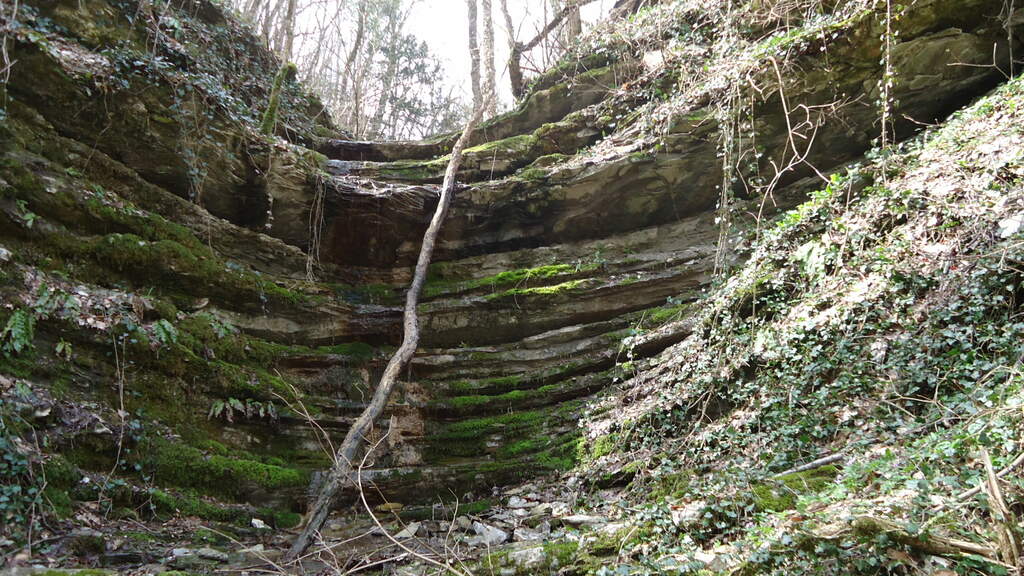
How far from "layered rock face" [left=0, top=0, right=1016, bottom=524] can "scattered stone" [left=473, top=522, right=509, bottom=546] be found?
4.77ft

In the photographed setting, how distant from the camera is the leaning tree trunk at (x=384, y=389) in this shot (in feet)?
16.3

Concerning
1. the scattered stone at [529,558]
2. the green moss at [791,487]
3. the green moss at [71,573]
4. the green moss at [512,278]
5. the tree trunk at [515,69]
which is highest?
the tree trunk at [515,69]

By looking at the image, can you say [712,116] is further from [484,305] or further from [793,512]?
[793,512]

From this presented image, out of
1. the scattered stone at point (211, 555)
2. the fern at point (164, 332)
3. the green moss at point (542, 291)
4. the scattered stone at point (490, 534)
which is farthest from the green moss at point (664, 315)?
the fern at point (164, 332)

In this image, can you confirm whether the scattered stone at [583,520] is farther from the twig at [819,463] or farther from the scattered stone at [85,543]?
the scattered stone at [85,543]

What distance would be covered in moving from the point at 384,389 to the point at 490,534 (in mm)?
2524

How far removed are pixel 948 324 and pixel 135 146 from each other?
9.79 m

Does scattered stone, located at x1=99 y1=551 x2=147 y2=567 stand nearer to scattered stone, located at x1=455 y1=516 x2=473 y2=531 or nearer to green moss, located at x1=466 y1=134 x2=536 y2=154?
scattered stone, located at x1=455 y1=516 x2=473 y2=531

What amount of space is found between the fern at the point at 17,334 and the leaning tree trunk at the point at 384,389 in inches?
117

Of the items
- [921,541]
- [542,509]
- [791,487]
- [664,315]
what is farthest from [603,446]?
[921,541]

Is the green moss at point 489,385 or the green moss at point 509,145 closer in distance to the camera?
the green moss at point 489,385

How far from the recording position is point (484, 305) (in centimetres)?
858

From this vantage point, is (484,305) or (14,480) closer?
(14,480)

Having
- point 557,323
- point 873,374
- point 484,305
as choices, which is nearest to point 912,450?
point 873,374
